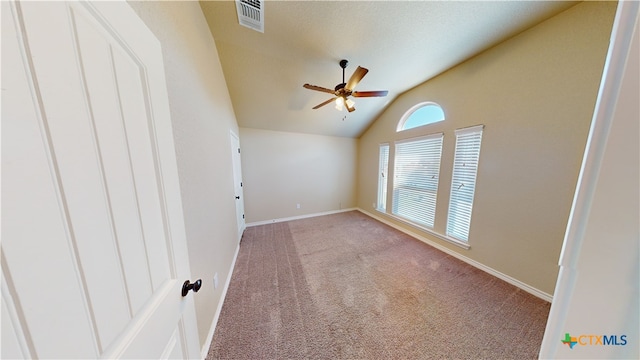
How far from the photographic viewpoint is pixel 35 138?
298mm

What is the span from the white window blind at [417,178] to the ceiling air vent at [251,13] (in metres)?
2.52

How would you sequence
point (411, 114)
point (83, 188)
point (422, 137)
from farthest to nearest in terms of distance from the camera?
point (411, 114) < point (422, 137) < point (83, 188)

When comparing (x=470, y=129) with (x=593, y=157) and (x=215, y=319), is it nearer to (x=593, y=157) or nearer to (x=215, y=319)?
(x=593, y=157)

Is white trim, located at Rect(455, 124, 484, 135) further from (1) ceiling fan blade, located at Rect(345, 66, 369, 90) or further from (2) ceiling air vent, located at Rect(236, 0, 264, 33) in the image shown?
(2) ceiling air vent, located at Rect(236, 0, 264, 33)

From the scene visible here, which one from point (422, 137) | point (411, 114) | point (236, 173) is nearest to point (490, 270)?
point (422, 137)

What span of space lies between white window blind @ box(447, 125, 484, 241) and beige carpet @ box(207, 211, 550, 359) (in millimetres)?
443

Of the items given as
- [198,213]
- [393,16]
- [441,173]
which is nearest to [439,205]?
[441,173]

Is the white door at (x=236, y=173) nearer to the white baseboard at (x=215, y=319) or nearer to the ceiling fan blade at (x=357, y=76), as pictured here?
the white baseboard at (x=215, y=319)

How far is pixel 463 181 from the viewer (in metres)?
2.32

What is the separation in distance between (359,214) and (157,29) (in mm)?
3971

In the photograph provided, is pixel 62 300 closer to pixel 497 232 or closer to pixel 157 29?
pixel 157 29

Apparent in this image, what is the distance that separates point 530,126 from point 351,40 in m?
1.95

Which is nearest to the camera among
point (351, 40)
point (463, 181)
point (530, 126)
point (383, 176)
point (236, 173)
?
point (530, 126)

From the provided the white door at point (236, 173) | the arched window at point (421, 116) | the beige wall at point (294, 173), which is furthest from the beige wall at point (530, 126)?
the white door at point (236, 173)
